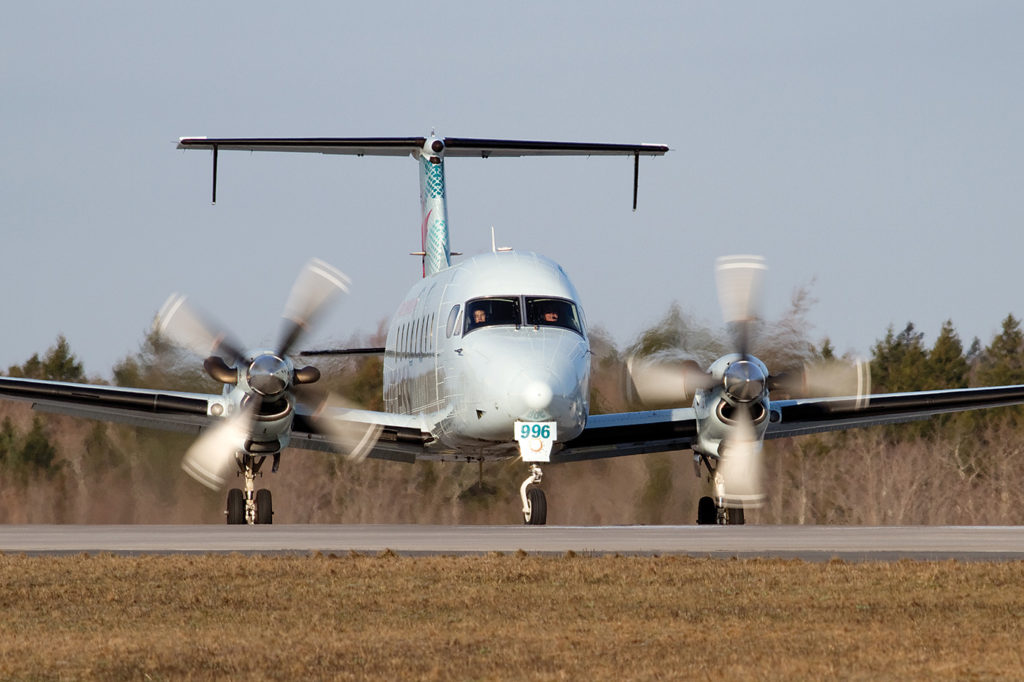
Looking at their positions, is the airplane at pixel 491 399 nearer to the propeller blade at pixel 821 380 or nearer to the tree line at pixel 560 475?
the propeller blade at pixel 821 380

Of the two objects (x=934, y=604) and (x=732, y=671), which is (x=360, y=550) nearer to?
(x=934, y=604)

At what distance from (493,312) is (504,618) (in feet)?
40.3

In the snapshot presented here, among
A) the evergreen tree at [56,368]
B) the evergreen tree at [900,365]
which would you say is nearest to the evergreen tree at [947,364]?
the evergreen tree at [900,365]

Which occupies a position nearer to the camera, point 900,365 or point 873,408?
point 873,408

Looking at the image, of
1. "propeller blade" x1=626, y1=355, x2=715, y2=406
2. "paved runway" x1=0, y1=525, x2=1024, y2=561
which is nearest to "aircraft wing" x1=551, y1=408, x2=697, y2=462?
"propeller blade" x1=626, y1=355, x2=715, y2=406

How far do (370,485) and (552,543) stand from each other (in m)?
22.2

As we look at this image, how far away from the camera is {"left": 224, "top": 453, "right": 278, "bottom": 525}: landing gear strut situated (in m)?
25.1

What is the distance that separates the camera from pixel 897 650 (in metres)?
8.73

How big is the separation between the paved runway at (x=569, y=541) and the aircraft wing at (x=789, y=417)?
184 inches

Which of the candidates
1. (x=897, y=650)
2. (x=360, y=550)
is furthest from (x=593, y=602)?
(x=360, y=550)

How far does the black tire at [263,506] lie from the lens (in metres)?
25.2

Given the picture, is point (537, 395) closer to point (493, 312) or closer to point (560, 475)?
point (493, 312)

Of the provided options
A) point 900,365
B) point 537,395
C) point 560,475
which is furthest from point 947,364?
point 537,395

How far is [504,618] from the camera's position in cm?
1026
